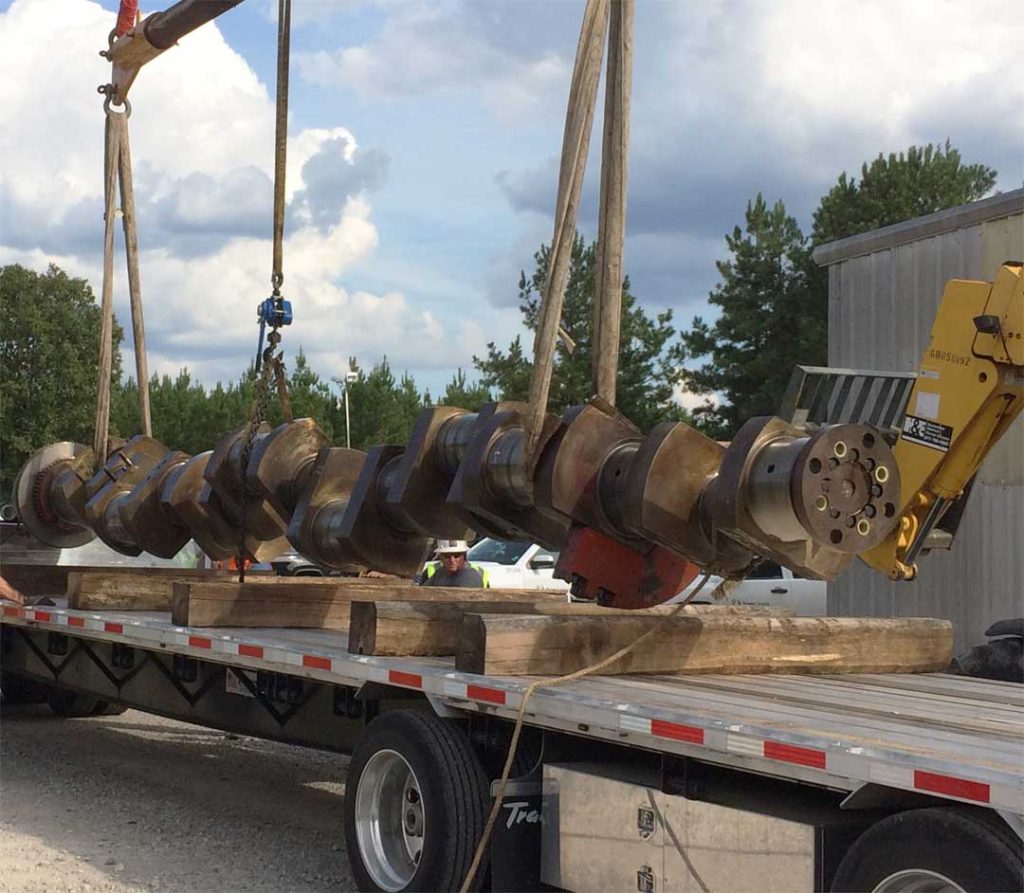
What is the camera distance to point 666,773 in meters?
4.89

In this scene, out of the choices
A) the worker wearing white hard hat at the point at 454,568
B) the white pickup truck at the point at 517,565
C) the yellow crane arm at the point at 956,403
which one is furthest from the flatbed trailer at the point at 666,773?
the white pickup truck at the point at 517,565

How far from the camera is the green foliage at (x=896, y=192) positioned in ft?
132

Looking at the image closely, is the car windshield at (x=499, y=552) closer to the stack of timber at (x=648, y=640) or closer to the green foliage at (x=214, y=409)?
the stack of timber at (x=648, y=640)

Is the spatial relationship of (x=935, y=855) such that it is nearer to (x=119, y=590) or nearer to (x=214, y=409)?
(x=119, y=590)

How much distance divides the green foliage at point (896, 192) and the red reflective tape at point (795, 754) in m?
37.3

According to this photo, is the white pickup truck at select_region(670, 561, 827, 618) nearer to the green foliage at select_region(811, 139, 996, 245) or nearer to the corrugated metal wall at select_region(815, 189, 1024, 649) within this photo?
the corrugated metal wall at select_region(815, 189, 1024, 649)

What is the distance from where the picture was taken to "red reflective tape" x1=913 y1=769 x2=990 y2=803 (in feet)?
12.2

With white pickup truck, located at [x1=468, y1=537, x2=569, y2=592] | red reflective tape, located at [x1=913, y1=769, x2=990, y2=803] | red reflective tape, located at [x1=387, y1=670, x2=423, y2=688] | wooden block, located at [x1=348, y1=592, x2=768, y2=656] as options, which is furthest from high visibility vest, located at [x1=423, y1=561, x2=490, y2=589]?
red reflective tape, located at [x1=913, y1=769, x2=990, y2=803]

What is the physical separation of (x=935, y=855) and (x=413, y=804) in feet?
8.41

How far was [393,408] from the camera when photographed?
2202 inches

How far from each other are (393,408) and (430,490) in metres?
48.6

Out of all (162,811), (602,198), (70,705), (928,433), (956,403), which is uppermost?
(602,198)

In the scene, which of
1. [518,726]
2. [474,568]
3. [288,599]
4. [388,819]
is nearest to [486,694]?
[518,726]

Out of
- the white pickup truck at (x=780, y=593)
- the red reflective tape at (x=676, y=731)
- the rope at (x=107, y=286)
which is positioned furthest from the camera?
the white pickup truck at (x=780, y=593)
